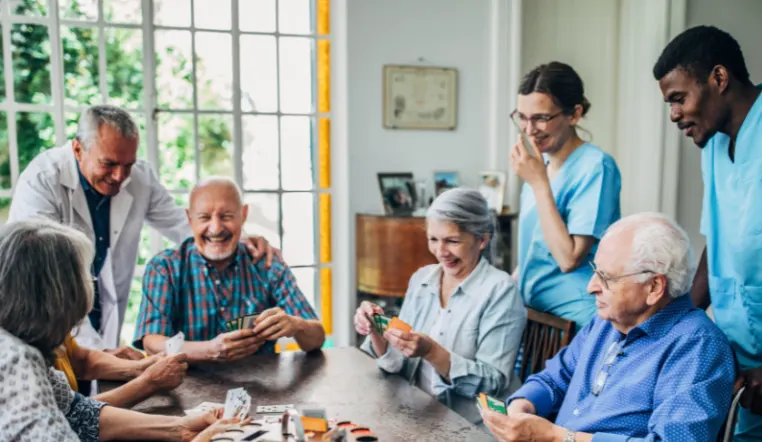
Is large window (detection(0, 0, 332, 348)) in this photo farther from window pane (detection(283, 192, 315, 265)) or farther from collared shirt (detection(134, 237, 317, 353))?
collared shirt (detection(134, 237, 317, 353))

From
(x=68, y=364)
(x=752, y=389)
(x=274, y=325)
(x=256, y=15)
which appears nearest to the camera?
(x=752, y=389)

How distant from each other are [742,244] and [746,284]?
110mm

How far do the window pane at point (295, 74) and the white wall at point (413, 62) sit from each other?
36 cm

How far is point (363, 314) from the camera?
2.24 meters

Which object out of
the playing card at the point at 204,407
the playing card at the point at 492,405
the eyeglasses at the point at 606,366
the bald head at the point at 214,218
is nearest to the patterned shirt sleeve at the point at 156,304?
the bald head at the point at 214,218

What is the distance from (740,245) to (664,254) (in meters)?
0.35

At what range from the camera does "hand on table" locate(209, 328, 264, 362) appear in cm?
223

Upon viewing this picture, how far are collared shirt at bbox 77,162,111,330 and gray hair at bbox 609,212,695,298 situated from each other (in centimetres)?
215

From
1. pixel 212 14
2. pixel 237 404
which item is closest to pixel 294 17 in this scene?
pixel 212 14

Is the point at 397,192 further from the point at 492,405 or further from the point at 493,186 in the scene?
the point at 492,405

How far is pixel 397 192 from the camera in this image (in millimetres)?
4422

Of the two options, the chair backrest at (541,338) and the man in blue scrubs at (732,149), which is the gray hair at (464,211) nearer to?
the chair backrest at (541,338)

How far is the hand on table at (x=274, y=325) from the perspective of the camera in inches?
90.6

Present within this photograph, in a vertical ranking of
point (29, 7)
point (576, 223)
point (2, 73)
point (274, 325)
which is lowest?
point (274, 325)
